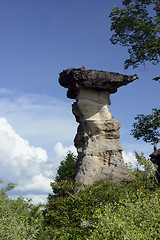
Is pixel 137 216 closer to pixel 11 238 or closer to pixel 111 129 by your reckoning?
pixel 11 238

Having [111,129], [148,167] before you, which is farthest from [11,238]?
[111,129]

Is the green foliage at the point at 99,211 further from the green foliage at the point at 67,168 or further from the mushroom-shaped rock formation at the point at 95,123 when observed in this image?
A: the green foliage at the point at 67,168

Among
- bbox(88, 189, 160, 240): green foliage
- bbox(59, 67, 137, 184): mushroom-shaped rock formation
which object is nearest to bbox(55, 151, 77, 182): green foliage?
bbox(59, 67, 137, 184): mushroom-shaped rock formation

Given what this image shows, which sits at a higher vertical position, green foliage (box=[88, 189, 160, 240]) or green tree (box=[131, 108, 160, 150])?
green tree (box=[131, 108, 160, 150])

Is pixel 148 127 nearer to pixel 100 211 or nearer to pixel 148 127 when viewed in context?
pixel 148 127

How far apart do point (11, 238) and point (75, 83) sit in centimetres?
1867

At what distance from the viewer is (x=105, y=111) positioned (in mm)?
30672

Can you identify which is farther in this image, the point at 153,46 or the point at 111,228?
the point at 153,46

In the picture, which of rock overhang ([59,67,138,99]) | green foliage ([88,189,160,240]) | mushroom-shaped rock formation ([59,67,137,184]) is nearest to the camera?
green foliage ([88,189,160,240])

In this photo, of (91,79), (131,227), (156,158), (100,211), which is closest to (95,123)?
(91,79)

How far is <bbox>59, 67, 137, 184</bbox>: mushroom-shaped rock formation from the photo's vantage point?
27672 mm

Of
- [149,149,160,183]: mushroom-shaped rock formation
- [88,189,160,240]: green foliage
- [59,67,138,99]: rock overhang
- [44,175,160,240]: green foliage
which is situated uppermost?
[59,67,138,99]: rock overhang

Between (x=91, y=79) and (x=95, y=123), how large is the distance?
171 inches

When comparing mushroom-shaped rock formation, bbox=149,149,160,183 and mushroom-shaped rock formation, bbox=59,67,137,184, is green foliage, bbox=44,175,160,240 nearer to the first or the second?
mushroom-shaped rock formation, bbox=59,67,137,184
